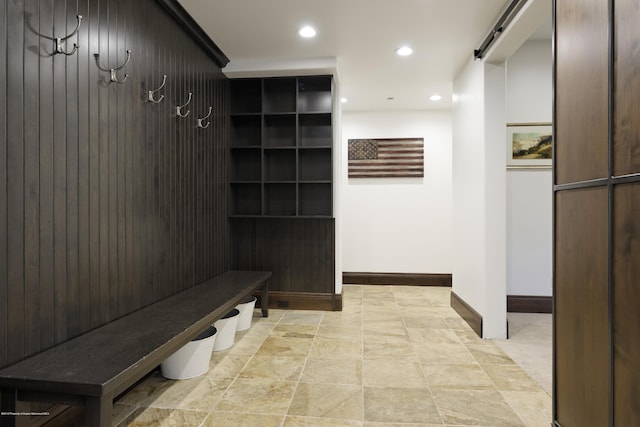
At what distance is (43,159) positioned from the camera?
1.66 meters

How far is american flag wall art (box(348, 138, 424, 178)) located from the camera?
18.6ft

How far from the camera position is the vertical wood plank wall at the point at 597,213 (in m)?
1.27

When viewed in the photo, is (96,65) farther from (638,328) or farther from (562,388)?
(562,388)

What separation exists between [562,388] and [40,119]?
2848 mm

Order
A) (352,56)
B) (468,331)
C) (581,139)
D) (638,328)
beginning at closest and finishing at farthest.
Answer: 1. (638,328)
2. (581,139)
3. (468,331)
4. (352,56)

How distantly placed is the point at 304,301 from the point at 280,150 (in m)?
1.85

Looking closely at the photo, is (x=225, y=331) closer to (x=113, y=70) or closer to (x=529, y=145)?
(x=113, y=70)

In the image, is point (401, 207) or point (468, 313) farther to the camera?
point (401, 207)

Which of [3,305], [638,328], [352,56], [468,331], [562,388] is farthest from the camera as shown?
[352,56]

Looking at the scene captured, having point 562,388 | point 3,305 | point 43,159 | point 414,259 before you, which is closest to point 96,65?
point 43,159

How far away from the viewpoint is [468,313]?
3664mm

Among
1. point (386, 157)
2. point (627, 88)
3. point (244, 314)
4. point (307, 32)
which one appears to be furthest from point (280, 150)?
point (627, 88)

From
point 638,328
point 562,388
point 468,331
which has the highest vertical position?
point 638,328

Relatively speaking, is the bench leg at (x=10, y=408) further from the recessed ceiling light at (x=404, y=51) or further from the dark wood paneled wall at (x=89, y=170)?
the recessed ceiling light at (x=404, y=51)
